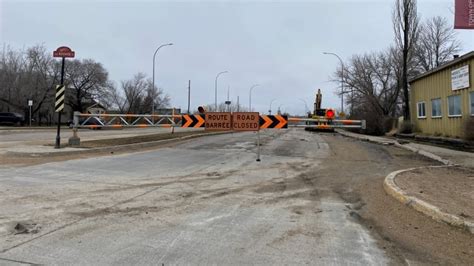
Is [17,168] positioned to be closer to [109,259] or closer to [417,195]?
[109,259]

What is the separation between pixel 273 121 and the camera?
15.1 m

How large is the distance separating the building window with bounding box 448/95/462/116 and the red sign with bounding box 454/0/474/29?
9.89 metres

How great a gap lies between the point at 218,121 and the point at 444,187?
870 centimetres

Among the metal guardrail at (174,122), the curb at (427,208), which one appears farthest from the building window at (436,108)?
the curb at (427,208)

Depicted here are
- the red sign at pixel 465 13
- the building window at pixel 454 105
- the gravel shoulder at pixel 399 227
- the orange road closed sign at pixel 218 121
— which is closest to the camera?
the gravel shoulder at pixel 399 227

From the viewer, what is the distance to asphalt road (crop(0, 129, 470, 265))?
481cm

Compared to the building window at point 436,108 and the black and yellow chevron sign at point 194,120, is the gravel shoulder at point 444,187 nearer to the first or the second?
the black and yellow chevron sign at point 194,120

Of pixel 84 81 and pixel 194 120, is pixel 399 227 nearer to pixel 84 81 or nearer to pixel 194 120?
pixel 194 120

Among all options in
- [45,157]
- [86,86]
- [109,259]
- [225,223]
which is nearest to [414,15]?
[45,157]

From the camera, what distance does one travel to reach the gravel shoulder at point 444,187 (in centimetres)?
687

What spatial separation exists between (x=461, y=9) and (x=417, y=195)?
6.54 meters

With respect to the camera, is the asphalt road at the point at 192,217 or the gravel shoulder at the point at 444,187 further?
the gravel shoulder at the point at 444,187

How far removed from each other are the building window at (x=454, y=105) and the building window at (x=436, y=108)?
4.33 ft

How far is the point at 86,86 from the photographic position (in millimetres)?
70500
